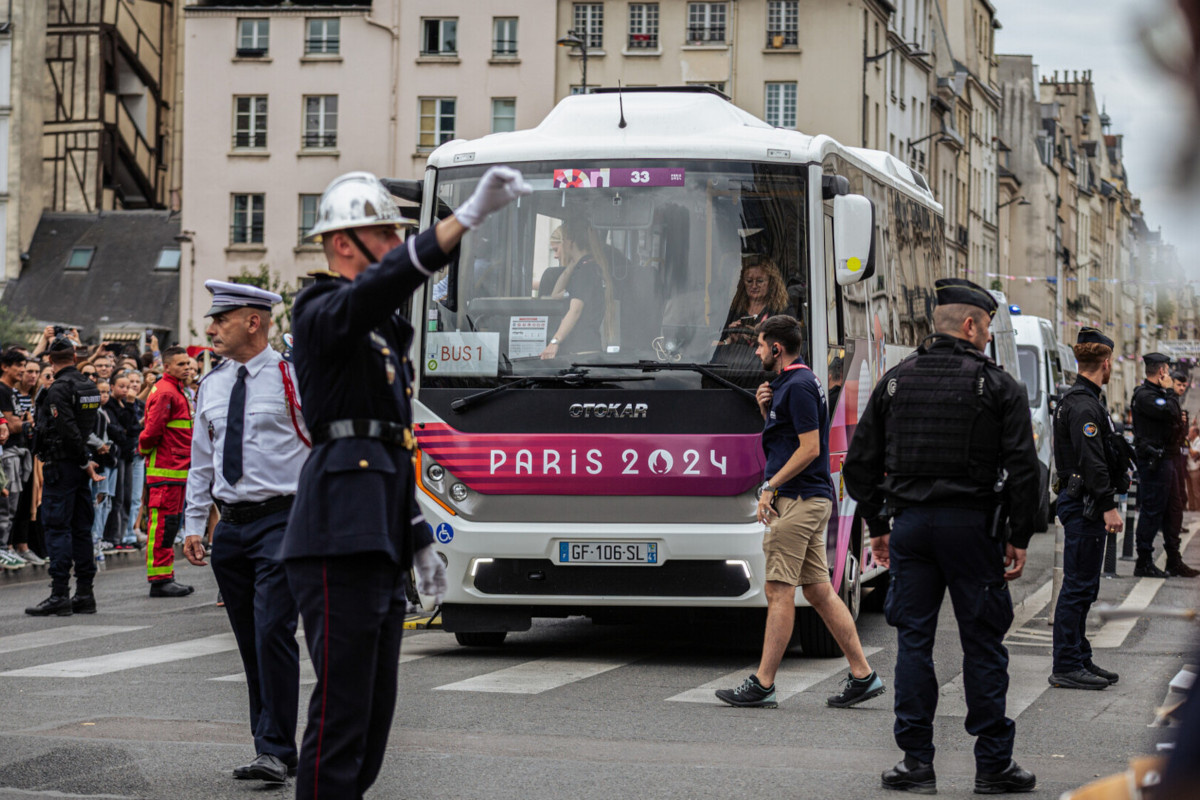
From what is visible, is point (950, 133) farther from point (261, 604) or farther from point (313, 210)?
point (261, 604)

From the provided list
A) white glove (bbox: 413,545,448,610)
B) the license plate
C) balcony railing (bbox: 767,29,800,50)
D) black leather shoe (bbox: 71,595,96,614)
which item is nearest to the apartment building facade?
balcony railing (bbox: 767,29,800,50)

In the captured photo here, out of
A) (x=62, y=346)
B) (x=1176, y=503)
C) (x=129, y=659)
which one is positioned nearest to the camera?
(x=129, y=659)

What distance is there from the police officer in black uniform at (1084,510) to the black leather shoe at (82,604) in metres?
7.22

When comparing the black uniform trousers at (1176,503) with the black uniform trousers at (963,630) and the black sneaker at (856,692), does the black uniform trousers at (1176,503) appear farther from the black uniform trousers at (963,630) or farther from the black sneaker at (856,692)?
the black uniform trousers at (963,630)

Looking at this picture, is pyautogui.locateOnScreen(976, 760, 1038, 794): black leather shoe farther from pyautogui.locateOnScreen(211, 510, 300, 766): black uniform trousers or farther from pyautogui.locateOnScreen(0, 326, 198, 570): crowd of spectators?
pyautogui.locateOnScreen(0, 326, 198, 570): crowd of spectators

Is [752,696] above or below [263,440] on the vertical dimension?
below

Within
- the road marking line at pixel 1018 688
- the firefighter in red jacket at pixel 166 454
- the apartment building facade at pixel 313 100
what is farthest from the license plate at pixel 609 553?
the apartment building facade at pixel 313 100

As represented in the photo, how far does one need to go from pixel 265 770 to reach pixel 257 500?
1044mm

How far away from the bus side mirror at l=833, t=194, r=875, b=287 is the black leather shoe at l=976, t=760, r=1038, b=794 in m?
4.02

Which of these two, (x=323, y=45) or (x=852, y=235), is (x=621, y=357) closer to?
(x=852, y=235)

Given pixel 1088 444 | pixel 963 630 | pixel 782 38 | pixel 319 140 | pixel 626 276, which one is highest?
pixel 782 38

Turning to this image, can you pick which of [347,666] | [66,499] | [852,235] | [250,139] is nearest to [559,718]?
[852,235]

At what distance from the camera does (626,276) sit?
10.1m

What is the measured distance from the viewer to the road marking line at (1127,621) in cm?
1184
